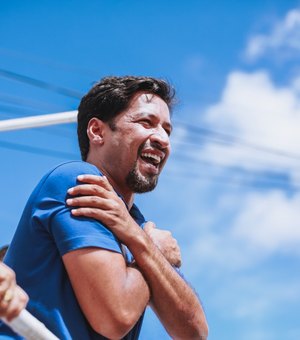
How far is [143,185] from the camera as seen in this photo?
142 inches

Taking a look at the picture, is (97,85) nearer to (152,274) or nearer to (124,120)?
(124,120)

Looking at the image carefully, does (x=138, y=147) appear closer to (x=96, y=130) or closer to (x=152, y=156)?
(x=152, y=156)

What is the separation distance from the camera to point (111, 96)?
3.78 m

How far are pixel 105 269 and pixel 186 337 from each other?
0.68m

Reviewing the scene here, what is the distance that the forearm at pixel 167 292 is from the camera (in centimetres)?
304

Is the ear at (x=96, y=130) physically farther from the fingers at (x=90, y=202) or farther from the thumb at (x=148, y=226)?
the fingers at (x=90, y=202)

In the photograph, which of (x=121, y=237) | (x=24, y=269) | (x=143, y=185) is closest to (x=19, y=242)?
(x=24, y=269)

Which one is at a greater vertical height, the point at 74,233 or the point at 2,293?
the point at 74,233

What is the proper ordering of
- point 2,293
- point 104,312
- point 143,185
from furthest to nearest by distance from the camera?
point 143,185 → point 104,312 → point 2,293

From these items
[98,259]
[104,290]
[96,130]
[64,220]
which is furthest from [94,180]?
[96,130]

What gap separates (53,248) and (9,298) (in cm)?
95

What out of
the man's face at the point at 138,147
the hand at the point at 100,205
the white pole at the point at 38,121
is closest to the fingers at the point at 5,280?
the hand at the point at 100,205

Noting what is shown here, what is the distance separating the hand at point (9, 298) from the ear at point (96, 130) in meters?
1.67

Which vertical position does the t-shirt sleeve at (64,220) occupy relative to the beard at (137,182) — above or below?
below
